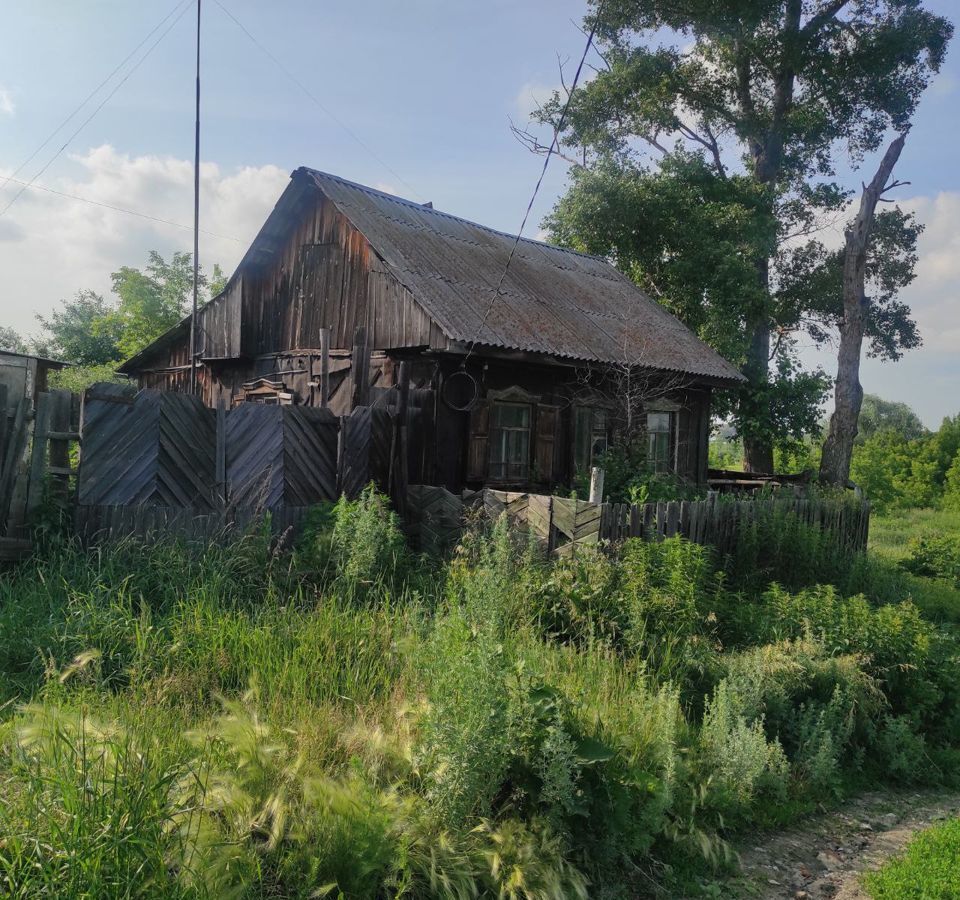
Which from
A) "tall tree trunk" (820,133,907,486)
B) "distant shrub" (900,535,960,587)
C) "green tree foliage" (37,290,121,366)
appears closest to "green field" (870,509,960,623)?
"distant shrub" (900,535,960,587)

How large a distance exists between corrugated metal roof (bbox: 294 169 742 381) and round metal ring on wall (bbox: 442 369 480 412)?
743 millimetres

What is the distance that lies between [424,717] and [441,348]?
24.4 feet

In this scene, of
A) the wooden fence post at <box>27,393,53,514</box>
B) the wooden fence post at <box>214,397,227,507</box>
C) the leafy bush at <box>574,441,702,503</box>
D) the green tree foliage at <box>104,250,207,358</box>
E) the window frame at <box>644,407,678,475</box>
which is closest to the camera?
the wooden fence post at <box>27,393,53,514</box>

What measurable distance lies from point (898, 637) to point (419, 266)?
852 centimetres

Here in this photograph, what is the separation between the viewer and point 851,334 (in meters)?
16.1

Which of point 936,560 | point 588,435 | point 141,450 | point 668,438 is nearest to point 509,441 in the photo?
point 588,435

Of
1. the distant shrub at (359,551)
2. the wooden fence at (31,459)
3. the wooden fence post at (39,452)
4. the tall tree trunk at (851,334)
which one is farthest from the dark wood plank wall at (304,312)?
the tall tree trunk at (851,334)

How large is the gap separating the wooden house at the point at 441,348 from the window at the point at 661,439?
30 millimetres

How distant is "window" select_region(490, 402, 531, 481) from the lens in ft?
39.6

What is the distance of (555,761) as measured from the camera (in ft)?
11.7

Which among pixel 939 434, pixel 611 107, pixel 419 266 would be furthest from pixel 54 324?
pixel 939 434

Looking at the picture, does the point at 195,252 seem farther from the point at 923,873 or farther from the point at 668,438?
the point at 923,873

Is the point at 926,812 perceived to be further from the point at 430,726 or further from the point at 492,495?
the point at 492,495

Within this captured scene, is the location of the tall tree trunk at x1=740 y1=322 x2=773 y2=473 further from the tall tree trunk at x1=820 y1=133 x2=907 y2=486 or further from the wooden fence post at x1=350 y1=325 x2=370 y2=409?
the wooden fence post at x1=350 y1=325 x2=370 y2=409
